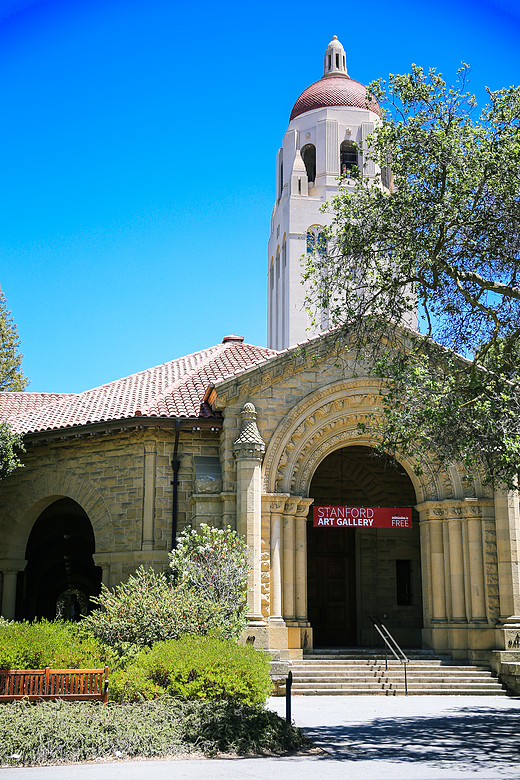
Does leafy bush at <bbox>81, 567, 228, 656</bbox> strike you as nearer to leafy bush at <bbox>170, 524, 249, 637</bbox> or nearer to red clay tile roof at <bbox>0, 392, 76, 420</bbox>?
leafy bush at <bbox>170, 524, 249, 637</bbox>

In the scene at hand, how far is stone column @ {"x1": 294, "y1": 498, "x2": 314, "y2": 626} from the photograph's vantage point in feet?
64.8

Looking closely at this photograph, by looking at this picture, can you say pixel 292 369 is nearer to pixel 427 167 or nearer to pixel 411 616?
pixel 427 167

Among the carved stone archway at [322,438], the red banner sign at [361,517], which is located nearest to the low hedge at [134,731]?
the carved stone archway at [322,438]

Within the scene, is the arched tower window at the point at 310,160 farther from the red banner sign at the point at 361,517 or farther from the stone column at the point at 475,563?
the stone column at the point at 475,563

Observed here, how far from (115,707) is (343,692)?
300 inches

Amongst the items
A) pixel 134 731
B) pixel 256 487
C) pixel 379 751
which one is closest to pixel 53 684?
pixel 134 731

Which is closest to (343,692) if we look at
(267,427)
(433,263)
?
(267,427)

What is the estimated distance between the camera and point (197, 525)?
19.7 meters

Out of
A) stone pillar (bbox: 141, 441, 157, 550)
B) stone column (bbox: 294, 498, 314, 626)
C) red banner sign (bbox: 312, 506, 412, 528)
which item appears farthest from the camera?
red banner sign (bbox: 312, 506, 412, 528)

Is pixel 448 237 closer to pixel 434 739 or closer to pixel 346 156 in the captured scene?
pixel 434 739

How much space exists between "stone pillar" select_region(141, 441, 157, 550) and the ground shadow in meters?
7.75

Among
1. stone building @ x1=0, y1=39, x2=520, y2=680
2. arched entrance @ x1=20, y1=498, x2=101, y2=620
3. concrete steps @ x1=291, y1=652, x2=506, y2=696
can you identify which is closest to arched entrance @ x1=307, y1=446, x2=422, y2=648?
stone building @ x1=0, y1=39, x2=520, y2=680

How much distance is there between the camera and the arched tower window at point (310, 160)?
4653 cm

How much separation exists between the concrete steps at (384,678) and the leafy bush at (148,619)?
368 cm
